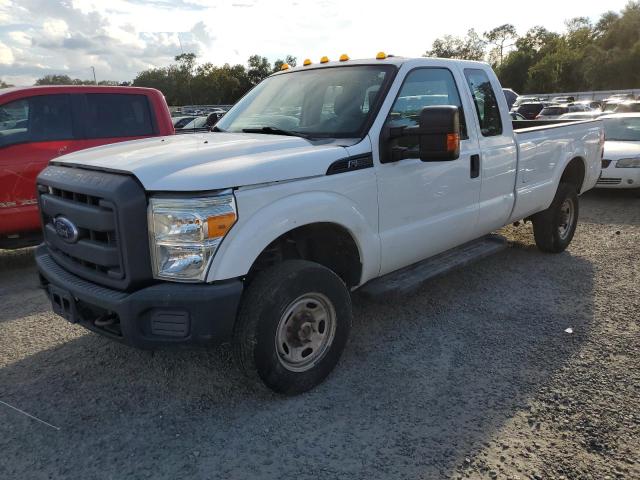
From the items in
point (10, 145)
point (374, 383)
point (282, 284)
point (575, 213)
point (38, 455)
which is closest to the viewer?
point (38, 455)

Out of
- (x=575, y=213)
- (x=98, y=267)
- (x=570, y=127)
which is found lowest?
(x=575, y=213)

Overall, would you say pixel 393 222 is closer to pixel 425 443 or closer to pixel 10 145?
pixel 425 443

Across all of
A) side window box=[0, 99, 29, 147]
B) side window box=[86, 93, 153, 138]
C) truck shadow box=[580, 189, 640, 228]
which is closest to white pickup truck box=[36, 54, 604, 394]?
side window box=[86, 93, 153, 138]

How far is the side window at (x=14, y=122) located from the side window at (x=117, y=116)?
665 mm

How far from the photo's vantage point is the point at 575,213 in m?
6.30

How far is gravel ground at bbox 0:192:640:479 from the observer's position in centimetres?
271

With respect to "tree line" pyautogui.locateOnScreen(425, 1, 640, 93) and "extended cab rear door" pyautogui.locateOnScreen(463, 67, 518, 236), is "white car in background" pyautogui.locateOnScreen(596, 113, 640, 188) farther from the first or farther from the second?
"tree line" pyautogui.locateOnScreen(425, 1, 640, 93)

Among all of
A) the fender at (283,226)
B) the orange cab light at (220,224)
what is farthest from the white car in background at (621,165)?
the orange cab light at (220,224)

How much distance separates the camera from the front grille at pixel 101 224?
2.72 metres

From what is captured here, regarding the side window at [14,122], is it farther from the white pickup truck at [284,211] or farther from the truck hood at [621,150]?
the truck hood at [621,150]

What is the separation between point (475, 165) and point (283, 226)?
2134 mm

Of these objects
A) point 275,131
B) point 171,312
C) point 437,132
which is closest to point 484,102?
point 437,132

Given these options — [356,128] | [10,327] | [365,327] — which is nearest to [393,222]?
[356,128]

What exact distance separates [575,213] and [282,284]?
4.63 metres
